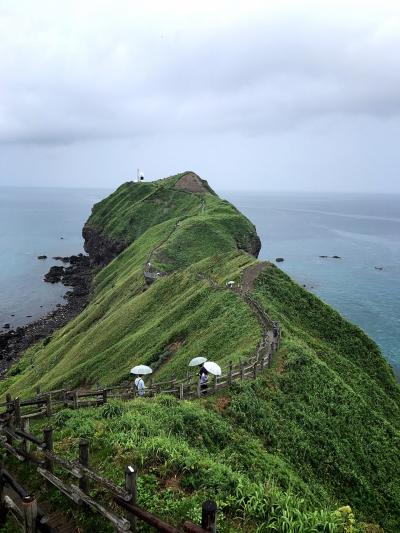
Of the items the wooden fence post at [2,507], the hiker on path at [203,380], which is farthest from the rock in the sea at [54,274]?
the wooden fence post at [2,507]

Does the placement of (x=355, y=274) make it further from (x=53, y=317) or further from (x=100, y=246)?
(x=53, y=317)

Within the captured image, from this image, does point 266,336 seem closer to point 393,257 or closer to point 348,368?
point 348,368

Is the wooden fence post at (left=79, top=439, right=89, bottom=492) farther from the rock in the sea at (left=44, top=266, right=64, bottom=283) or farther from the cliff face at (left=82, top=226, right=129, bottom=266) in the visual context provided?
the rock in the sea at (left=44, top=266, right=64, bottom=283)

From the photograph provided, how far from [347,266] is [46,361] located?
99903 mm

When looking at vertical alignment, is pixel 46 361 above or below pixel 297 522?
below

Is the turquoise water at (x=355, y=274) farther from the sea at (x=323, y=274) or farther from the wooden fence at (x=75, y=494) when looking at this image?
the wooden fence at (x=75, y=494)

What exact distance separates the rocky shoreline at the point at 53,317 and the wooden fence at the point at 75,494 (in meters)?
54.0

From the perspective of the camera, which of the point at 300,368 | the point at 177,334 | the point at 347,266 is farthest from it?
the point at 347,266

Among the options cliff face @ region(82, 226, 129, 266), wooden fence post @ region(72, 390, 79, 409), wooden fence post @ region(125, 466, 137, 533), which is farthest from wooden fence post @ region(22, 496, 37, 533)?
cliff face @ region(82, 226, 129, 266)

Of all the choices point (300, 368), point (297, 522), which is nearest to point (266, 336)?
point (300, 368)

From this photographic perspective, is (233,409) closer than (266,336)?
Yes

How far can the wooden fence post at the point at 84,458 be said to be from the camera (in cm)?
1053

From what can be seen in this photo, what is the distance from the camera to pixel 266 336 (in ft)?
102

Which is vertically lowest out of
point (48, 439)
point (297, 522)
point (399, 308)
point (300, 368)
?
point (399, 308)
